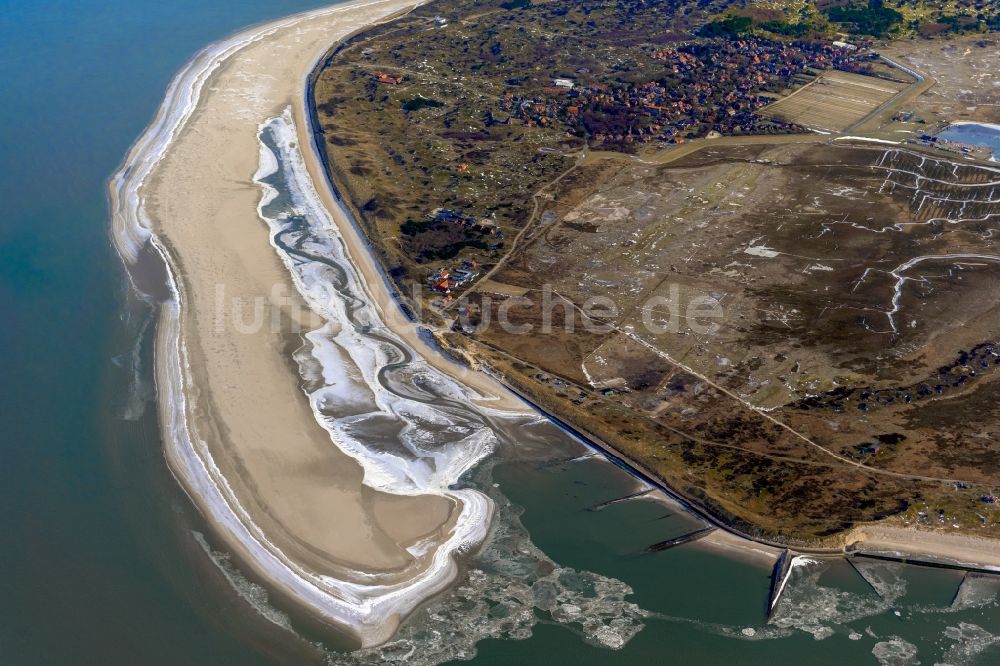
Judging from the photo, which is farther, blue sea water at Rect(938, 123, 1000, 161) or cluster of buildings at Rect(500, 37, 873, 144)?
cluster of buildings at Rect(500, 37, 873, 144)

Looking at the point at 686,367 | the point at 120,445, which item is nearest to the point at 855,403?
the point at 686,367

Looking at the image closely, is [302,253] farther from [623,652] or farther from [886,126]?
[886,126]

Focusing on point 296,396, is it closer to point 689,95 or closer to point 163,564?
point 163,564

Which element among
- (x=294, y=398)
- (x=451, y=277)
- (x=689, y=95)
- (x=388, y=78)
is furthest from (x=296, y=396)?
(x=689, y=95)

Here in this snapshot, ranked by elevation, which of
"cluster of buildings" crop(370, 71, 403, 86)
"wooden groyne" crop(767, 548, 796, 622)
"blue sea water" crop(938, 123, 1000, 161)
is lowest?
"wooden groyne" crop(767, 548, 796, 622)

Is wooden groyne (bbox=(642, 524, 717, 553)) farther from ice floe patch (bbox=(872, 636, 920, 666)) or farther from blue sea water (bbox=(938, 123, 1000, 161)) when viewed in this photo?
blue sea water (bbox=(938, 123, 1000, 161))

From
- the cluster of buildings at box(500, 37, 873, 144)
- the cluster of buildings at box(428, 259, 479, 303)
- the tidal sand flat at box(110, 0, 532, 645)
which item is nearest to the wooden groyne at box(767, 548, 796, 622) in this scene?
the tidal sand flat at box(110, 0, 532, 645)

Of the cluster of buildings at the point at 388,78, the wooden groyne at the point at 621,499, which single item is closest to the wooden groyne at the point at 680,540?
the wooden groyne at the point at 621,499
